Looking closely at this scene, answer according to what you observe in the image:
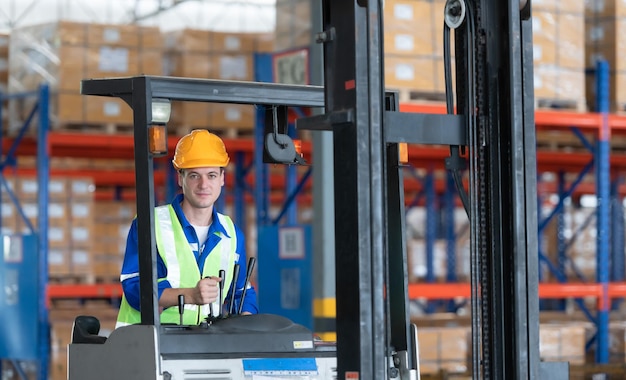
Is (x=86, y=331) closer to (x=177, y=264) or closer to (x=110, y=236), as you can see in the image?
(x=177, y=264)

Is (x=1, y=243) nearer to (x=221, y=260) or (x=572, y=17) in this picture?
(x=572, y=17)

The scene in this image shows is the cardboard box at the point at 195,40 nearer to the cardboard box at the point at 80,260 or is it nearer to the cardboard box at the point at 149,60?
the cardboard box at the point at 149,60

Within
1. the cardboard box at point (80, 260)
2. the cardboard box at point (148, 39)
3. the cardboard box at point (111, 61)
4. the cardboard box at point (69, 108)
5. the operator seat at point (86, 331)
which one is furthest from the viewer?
the cardboard box at point (80, 260)

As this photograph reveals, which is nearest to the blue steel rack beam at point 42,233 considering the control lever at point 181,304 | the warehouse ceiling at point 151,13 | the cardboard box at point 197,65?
the cardboard box at point 197,65

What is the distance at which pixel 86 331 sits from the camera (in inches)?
167

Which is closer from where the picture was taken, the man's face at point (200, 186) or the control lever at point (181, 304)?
the control lever at point (181, 304)

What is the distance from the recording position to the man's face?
14.5 ft

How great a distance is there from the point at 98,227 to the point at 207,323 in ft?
37.5

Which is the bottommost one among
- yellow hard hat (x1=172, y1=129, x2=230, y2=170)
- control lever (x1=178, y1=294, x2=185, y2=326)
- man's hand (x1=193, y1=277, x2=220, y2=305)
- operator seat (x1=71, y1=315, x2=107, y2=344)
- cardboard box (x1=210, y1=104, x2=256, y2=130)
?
operator seat (x1=71, y1=315, x2=107, y2=344)

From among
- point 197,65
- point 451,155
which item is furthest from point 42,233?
point 451,155

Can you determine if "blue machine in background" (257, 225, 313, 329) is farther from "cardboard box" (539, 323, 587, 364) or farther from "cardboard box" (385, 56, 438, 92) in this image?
"cardboard box" (539, 323, 587, 364)

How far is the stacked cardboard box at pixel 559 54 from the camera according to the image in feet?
33.1

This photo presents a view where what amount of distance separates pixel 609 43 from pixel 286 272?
12.9 ft

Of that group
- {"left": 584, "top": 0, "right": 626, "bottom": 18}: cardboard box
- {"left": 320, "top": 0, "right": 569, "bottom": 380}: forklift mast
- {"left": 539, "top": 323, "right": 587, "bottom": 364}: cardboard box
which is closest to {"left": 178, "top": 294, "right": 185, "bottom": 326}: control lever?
{"left": 320, "top": 0, "right": 569, "bottom": 380}: forklift mast
